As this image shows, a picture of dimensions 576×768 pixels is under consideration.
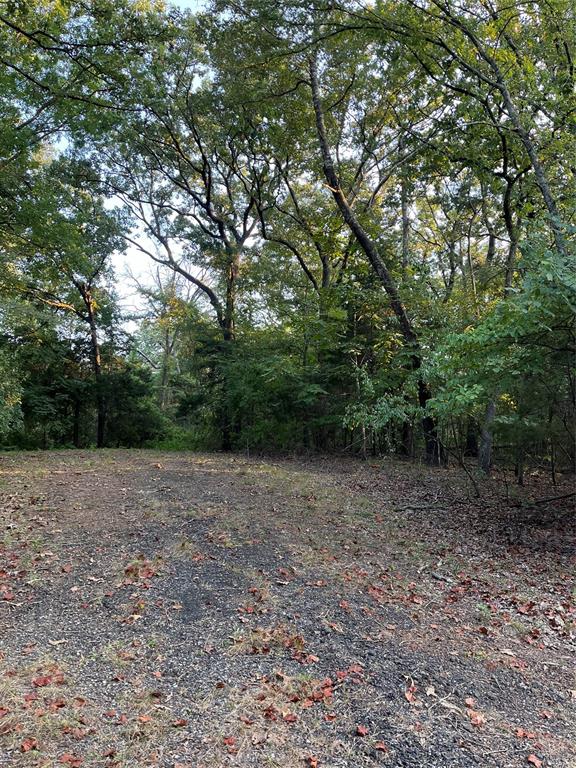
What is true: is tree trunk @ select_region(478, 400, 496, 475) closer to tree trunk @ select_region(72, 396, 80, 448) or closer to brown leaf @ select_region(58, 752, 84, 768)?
brown leaf @ select_region(58, 752, 84, 768)

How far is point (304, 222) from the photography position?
14156 millimetres

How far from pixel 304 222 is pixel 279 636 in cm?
1288

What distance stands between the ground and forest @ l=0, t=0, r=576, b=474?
6.47ft

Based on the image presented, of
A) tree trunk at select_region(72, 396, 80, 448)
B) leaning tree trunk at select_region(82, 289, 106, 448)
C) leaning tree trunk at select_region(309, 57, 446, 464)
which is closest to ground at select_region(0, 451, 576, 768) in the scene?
leaning tree trunk at select_region(309, 57, 446, 464)

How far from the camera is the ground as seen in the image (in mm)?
2234

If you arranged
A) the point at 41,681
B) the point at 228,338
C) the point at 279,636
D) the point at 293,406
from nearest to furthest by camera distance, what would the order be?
the point at 41,681
the point at 279,636
the point at 293,406
the point at 228,338

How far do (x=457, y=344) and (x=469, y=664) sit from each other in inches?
123

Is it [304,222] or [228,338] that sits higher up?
[304,222]

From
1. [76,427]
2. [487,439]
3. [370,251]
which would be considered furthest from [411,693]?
[76,427]

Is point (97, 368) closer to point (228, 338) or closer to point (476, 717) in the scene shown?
point (228, 338)

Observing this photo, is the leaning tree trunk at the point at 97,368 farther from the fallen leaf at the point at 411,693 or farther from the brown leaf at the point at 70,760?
the fallen leaf at the point at 411,693

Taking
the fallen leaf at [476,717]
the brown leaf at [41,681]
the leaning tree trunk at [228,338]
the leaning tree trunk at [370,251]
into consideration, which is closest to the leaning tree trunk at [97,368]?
the leaning tree trunk at [228,338]

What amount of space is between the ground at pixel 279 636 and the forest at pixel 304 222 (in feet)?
6.47

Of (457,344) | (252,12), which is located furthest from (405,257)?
(457,344)
